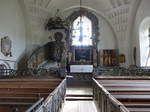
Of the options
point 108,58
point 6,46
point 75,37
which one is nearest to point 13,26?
point 6,46

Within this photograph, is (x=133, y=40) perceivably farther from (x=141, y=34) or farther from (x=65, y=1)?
(x=65, y=1)

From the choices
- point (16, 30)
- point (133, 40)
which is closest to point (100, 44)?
point (133, 40)

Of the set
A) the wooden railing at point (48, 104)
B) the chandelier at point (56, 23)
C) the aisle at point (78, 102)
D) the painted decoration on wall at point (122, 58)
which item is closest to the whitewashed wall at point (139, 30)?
the painted decoration on wall at point (122, 58)

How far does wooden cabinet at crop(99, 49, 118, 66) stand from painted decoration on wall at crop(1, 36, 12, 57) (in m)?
8.23

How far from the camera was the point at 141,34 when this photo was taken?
54.4 feet

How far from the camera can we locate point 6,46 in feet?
46.0

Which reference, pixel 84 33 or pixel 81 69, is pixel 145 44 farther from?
pixel 84 33

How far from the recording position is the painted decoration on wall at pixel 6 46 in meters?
13.5

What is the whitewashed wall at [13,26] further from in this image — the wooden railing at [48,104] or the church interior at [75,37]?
the wooden railing at [48,104]

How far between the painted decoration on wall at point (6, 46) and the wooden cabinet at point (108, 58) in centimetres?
823

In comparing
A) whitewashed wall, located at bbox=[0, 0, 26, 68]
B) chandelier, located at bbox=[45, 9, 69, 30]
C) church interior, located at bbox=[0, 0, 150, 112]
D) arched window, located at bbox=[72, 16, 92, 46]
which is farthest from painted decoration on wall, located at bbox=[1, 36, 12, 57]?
arched window, located at bbox=[72, 16, 92, 46]

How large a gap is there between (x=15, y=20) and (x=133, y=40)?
9.21m

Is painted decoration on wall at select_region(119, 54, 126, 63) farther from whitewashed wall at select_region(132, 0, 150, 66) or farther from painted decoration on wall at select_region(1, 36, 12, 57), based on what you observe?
painted decoration on wall at select_region(1, 36, 12, 57)

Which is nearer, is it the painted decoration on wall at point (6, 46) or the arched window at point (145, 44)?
the painted decoration on wall at point (6, 46)
